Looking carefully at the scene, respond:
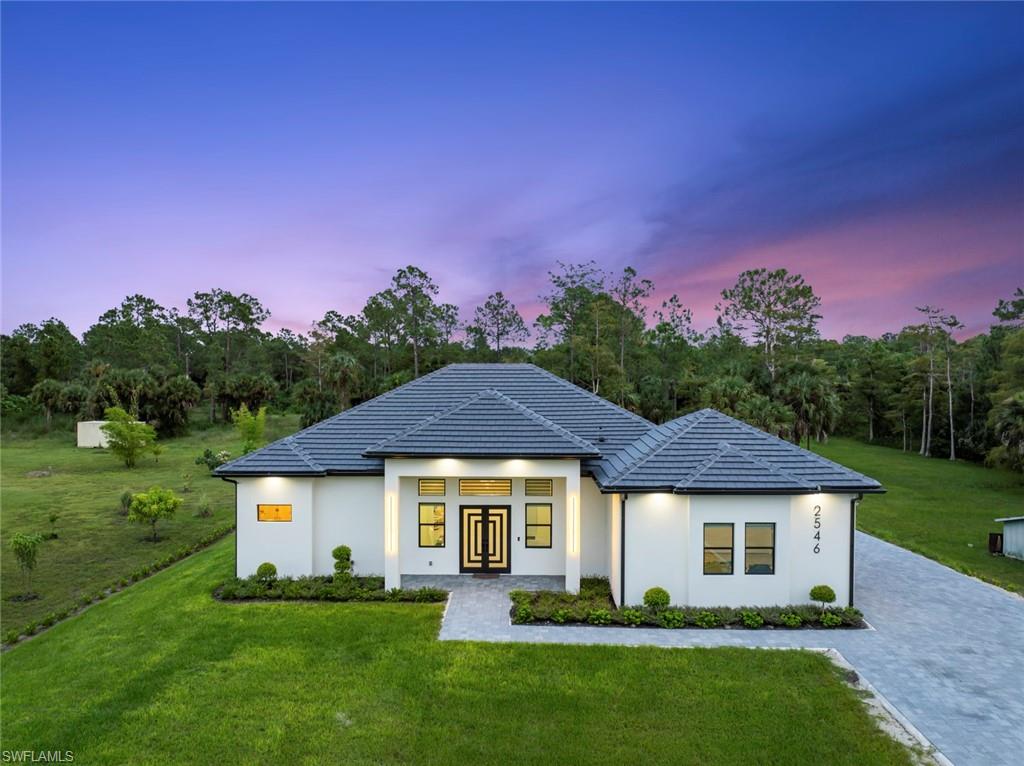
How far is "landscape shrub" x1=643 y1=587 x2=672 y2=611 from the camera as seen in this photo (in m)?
12.3

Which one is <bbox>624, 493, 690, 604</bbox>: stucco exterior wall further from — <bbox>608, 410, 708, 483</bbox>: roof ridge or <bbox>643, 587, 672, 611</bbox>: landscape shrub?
<bbox>608, 410, 708, 483</bbox>: roof ridge

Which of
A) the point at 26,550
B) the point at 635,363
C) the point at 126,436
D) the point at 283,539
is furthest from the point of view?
the point at 635,363

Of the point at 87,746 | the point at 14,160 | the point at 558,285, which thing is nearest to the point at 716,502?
the point at 87,746

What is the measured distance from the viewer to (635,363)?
52.0 meters

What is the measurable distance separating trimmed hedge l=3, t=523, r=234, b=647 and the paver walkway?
9.45m

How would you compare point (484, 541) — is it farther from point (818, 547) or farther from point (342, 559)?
point (818, 547)

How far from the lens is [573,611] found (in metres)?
12.2

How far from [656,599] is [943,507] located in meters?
26.4

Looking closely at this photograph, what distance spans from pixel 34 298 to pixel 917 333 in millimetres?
74868

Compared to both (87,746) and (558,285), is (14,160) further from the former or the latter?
(558,285)

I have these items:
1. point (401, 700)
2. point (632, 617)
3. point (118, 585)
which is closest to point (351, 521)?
point (401, 700)

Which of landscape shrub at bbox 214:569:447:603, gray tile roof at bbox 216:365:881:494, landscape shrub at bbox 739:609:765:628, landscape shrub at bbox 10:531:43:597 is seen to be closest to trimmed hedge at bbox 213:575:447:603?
landscape shrub at bbox 214:569:447:603

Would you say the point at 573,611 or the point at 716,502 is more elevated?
the point at 716,502

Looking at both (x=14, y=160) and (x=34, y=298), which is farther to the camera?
(x=34, y=298)
